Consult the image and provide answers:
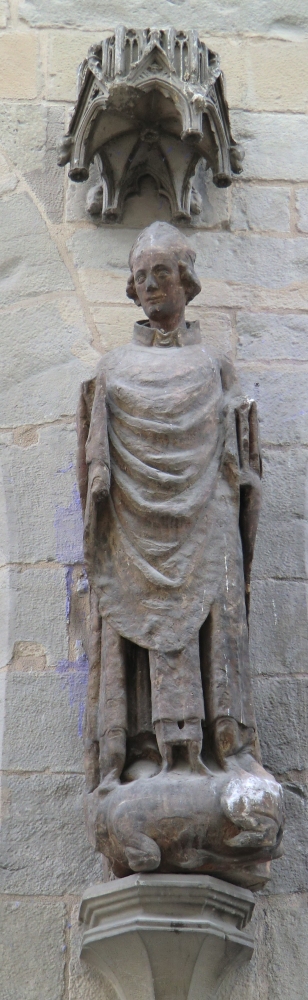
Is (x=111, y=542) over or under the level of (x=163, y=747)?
over

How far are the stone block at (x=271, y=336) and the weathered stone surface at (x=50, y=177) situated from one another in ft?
2.12

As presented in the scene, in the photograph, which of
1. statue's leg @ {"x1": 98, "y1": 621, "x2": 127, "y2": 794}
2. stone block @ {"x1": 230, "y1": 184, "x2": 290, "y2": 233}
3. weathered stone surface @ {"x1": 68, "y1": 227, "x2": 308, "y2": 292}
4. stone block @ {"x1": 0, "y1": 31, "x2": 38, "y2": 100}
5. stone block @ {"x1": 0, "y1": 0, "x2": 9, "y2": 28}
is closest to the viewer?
statue's leg @ {"x1": 98, "y1": 621, "x2": 127, "y2": 794}

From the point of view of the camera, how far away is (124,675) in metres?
3.60

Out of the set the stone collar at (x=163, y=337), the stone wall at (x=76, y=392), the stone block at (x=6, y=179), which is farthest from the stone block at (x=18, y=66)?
the stone collar at (x=163, y=337)

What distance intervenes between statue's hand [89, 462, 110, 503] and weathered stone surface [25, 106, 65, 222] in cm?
129

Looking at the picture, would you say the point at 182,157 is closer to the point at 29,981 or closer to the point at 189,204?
the point at 189,204

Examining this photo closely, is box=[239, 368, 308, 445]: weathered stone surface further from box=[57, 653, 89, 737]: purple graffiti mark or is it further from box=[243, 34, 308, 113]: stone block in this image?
box=[243, 34, 308, 113]: stone block

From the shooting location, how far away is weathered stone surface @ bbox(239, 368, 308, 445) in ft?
14.7

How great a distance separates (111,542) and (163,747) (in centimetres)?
51

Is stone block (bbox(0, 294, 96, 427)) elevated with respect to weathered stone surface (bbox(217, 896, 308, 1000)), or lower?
elevated

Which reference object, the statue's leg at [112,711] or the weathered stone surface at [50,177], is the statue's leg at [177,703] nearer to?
the statue's leg at [112,711]

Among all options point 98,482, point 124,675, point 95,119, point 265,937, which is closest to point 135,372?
point 98,482

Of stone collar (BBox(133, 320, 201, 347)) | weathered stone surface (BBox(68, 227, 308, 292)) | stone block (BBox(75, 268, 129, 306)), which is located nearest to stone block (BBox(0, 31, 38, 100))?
weathered stone surface (BBox(68, 227, 308, 292))

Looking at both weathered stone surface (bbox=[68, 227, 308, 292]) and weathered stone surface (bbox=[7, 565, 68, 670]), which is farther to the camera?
weathered stone surface (bbox=[68, 227, 308, 292])
